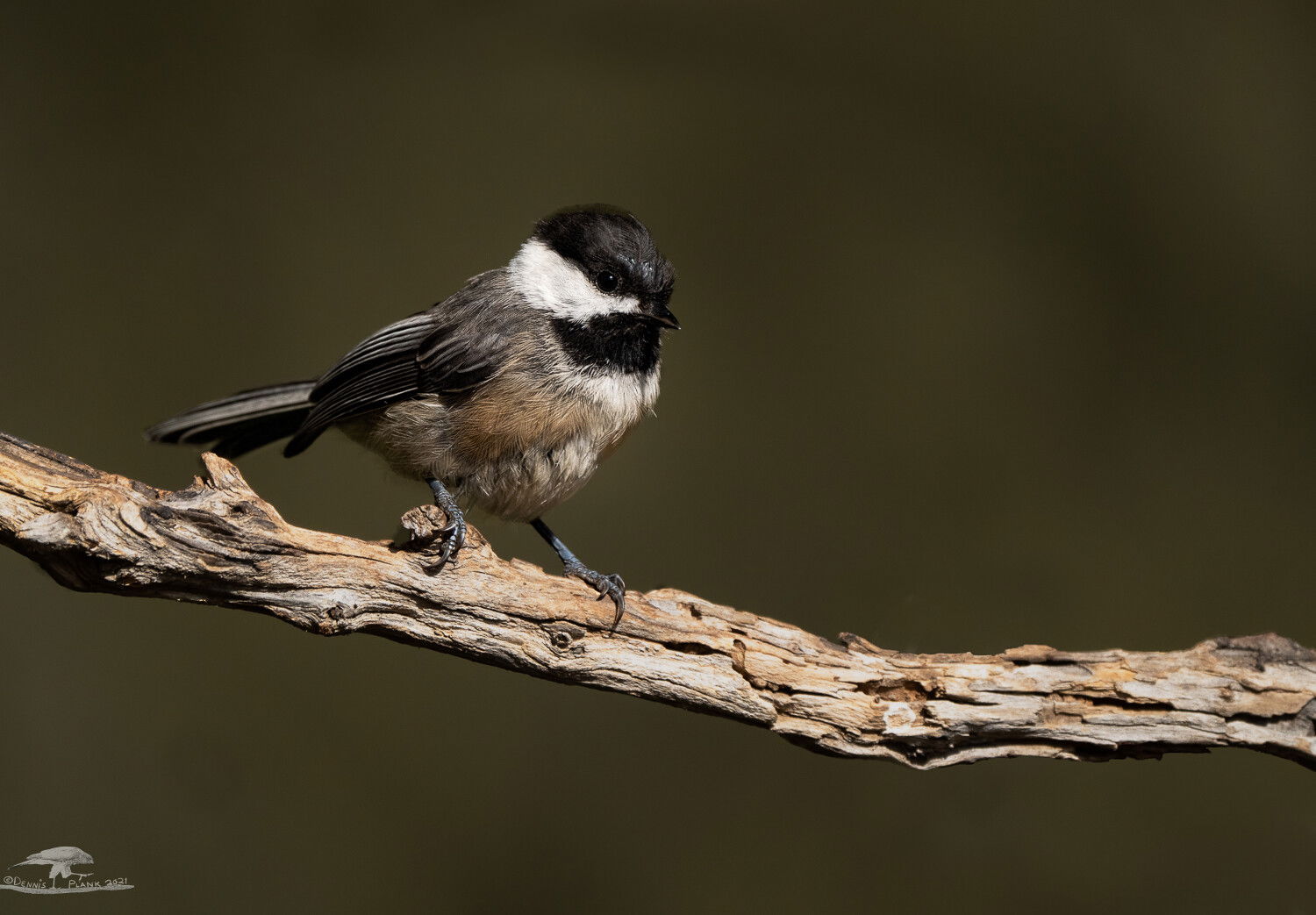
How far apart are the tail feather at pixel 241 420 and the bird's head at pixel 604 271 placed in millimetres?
554

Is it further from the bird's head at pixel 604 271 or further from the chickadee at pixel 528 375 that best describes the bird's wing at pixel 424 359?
the bird's head at pixel 604 271

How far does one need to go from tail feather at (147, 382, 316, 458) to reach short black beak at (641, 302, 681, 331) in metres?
0.71

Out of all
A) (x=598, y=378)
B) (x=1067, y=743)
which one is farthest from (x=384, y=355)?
(x=1067, y=743)

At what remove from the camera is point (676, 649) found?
1.41 m

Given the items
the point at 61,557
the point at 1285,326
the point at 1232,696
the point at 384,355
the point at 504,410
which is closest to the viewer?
the point at 61,557

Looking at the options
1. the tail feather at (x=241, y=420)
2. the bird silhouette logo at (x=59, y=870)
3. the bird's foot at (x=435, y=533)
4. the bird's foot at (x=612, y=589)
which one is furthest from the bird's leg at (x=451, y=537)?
the bird silhouette logo at (x=59, y=870)

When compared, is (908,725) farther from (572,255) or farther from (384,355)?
(384,355)

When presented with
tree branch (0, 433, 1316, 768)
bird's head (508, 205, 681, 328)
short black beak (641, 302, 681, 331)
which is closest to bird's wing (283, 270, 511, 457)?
bird's head (508, 205, 681, 328)

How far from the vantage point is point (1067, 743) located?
4.30 ft

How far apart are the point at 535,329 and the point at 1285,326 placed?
6.46 feet

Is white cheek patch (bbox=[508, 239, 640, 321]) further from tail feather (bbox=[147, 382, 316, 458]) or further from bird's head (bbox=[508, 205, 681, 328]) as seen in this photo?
tail feather (bbox=[147, 382, 316, 458])

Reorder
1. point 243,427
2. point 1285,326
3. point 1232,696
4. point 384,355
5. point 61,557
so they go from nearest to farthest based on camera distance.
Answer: point 61,557, point 1232,696, point 384,355, point 243,427, point 1285,326

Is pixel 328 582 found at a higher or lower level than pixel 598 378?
lower

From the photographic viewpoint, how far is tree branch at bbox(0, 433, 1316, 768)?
1.19 meters
